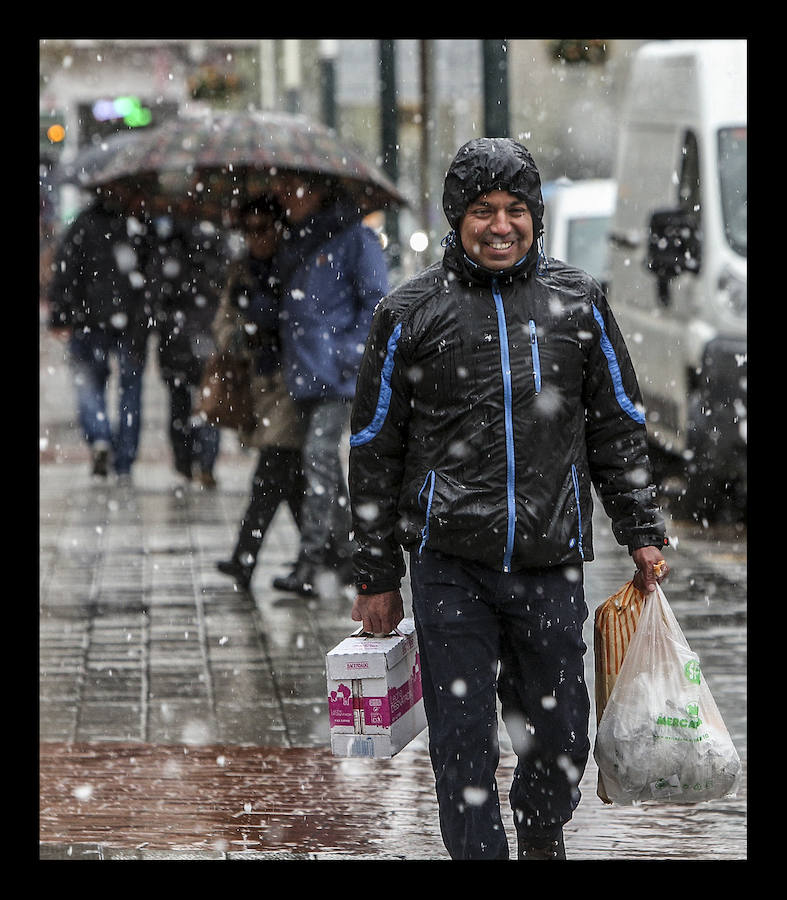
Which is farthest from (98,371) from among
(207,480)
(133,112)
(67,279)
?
(133,112)

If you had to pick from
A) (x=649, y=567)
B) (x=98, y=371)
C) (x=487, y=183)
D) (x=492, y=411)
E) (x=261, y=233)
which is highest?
(x=487, y=183)

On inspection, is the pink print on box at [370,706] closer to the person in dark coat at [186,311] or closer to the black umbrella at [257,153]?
the black umbrella at [257,153]

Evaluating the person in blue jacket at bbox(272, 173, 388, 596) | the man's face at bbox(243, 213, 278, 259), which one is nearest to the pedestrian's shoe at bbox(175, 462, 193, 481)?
the person in blue jacket at bbox(272, 173, 388, 596)

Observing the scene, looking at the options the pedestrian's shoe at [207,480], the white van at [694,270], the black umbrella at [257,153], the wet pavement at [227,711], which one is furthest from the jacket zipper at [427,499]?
the pedestrian's shoe at [207,480]

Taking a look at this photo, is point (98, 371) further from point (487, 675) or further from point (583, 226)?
point (487, 675)

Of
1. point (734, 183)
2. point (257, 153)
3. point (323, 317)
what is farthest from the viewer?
point (734, 183)

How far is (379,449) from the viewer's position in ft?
14.6

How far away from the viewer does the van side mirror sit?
1111 cm

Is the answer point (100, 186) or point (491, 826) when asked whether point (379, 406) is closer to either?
point (491, 826)

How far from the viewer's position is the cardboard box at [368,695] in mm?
4520

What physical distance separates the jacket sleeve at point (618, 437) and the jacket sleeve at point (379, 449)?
0.49 meters

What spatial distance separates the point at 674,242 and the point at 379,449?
276 inches

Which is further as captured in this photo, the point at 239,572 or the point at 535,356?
Result: the point at 239,572
